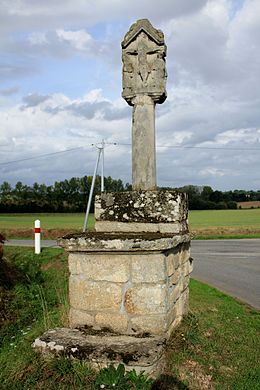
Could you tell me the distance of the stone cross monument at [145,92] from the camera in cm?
516

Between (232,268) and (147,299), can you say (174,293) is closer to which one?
(147,299)

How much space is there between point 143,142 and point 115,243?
1.55 metres

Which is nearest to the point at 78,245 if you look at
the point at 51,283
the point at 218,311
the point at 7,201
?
the point at 218,311

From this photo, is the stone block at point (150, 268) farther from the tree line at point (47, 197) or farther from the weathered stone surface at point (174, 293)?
the tree line at point (47, 197)

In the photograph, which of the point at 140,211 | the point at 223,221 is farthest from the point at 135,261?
the point at 223,221

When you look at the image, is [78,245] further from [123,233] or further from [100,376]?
[100,376]

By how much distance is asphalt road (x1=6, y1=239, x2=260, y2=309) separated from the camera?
30.8 feet

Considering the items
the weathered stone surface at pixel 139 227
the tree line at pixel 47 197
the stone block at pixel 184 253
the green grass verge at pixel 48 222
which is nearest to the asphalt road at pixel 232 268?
the stone block at pixel 184 253

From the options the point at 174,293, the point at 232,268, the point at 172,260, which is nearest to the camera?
the point at 172,260

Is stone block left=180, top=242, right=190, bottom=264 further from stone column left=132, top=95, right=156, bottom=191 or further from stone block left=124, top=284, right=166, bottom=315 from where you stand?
stone block left=124, top=284, right=166, bottom=315

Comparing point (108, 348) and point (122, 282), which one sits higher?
point (122, 282)

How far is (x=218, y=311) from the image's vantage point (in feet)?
22.4

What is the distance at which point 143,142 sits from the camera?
520 cm

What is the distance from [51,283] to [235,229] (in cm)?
1863
